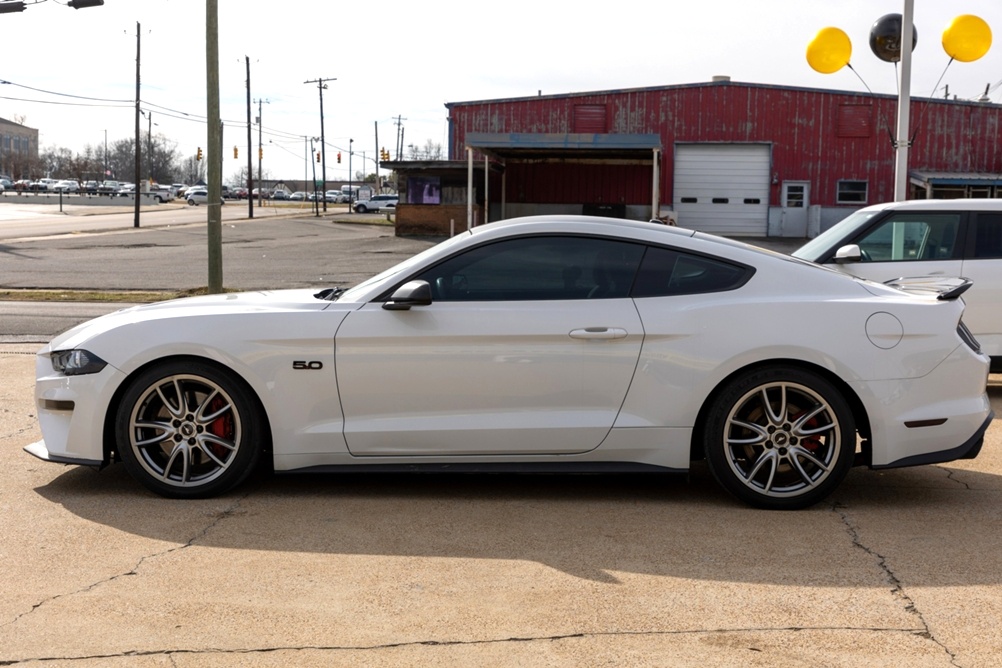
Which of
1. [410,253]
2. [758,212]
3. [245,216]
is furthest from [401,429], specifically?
[245,216]

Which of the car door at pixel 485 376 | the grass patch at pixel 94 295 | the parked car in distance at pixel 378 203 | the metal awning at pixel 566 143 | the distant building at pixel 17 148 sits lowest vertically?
the grass patch at pixel 94 295

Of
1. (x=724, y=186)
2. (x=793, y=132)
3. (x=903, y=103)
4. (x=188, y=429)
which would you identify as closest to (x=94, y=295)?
(x=903, y=103)

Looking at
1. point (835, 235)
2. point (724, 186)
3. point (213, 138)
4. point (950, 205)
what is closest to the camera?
point (950, 205)

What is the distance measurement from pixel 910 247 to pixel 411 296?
5235mm

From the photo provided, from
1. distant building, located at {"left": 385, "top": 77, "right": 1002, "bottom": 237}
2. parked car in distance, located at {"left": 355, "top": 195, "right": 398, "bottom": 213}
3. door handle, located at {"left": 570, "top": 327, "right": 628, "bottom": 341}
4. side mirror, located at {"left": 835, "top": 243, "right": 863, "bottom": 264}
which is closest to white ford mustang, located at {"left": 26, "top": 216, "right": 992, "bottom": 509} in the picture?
door handle, located at {"left": 570, "top": 327, "right": 628, "bottom": 341}

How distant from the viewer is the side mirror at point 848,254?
8.80 metres

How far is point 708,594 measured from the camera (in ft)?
13.8

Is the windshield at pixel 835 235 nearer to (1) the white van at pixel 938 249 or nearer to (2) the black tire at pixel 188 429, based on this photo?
(1) the white van at pixel 938 249

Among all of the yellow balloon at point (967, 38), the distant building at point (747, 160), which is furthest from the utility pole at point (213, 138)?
the distant building at point (747, 160)

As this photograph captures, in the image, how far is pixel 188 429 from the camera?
5473 mm

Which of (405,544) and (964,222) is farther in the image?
(964,222)

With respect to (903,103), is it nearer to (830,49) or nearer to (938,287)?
(830,49)

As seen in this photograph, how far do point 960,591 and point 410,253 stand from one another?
32993 millimetres

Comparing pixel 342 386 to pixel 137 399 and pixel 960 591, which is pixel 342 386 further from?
pixel 960 591
